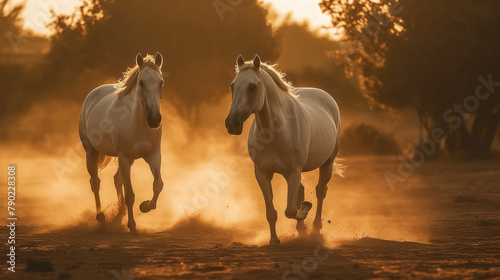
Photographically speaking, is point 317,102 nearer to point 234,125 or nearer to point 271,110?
point 271,110

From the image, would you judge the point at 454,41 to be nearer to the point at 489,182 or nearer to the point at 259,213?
the point at 489,182

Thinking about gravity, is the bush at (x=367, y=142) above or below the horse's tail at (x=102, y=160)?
above

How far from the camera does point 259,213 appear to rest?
13398mm

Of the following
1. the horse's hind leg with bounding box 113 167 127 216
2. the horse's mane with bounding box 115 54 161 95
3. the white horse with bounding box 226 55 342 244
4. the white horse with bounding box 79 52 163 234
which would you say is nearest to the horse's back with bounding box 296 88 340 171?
the white horse with bounding box 226 55 342 244

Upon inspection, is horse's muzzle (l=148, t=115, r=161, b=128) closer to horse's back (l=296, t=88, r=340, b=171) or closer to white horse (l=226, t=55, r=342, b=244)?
white horse (l=226, t=55, r=342, b=244)

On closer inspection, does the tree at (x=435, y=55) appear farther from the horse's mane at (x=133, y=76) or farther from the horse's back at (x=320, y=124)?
the horse's mane at (x=133, y=76)

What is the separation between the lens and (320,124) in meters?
10.2

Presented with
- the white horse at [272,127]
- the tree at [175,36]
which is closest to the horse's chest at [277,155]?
the white horse at [272,127]

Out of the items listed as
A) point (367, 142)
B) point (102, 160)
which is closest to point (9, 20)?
point (367, 142)

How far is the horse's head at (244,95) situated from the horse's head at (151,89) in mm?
1542

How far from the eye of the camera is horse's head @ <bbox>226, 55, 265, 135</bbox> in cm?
837

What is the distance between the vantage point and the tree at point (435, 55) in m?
26.5

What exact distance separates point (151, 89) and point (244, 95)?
192cm

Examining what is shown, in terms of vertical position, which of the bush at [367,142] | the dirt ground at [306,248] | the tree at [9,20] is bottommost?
the dirt ground at [306,248]
